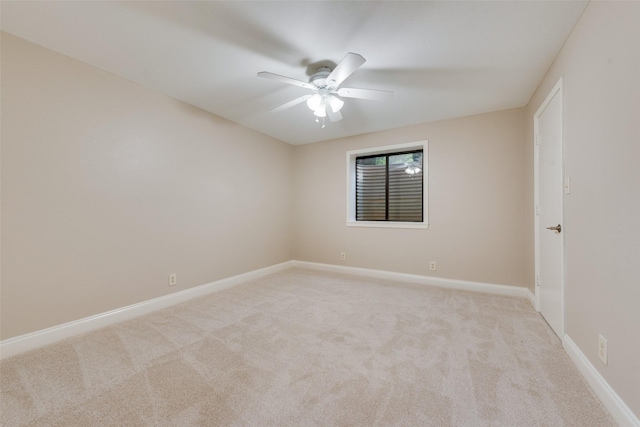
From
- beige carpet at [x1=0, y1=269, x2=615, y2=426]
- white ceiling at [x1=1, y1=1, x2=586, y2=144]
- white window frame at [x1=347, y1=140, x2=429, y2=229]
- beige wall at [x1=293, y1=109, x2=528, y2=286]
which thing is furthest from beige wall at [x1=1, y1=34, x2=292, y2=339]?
beige wall at [x1=293, y1=109, x2=528, y2=286]

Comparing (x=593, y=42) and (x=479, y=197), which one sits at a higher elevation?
(x=593, y=42)

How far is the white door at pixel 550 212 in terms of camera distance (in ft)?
6.49

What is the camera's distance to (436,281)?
3.48m

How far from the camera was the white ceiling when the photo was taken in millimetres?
1592

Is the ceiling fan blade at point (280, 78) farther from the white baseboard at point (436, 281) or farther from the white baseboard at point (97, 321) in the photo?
the white baseboard at point (436, 281)

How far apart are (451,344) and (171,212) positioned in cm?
307

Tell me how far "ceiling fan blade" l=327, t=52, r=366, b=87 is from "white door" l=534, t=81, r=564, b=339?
1.65 m

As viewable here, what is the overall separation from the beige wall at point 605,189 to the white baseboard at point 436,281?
1.37 metres

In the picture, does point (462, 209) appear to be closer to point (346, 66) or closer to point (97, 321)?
point (346, 66)

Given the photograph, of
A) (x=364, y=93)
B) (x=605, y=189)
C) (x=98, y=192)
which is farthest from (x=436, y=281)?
(x=98, y=192)

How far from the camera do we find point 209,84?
2.52m

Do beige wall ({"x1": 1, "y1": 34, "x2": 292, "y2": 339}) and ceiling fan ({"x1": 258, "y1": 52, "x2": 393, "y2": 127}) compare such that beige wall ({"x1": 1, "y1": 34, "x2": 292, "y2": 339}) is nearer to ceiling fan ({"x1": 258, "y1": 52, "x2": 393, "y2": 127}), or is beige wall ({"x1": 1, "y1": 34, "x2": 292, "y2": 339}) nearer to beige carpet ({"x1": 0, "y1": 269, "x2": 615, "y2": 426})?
beige carpet ({"x1": 0, "y1": 269, "x2": 615, "y2": 426})

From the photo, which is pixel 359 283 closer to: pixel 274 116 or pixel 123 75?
pixel 274 116

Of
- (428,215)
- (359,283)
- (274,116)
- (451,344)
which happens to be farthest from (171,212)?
(428,215)
